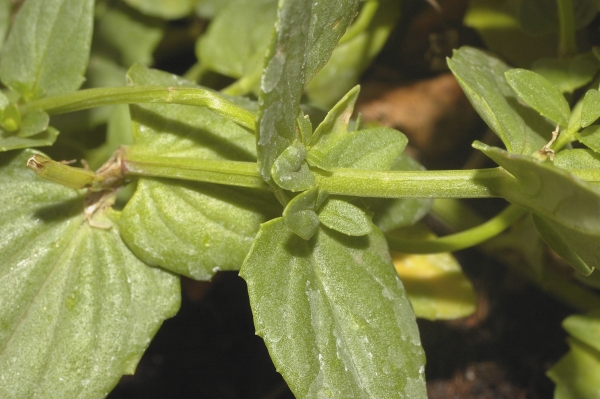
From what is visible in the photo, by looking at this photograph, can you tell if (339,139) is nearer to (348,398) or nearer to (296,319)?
(296,319)

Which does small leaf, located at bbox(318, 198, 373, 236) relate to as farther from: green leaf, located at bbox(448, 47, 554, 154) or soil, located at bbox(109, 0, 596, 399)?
soil, located at bbox(109, 0, 596, 399)

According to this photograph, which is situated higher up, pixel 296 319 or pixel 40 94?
pixel 40 94

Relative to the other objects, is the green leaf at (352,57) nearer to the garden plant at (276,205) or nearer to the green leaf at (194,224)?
the garden plant at (276,205)

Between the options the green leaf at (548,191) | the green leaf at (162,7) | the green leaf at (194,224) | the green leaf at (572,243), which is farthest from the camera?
the green leaf at (162,7)

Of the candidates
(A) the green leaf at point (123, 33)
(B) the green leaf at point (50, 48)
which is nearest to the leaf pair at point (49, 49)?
(B) the green leaf at point (50, 48)

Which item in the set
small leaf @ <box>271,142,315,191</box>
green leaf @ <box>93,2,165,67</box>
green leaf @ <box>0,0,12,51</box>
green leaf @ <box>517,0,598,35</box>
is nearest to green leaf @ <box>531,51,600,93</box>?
green leaf @ <box>517,0,598,35</box>

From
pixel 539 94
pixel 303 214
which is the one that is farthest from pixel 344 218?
pixel 539 94

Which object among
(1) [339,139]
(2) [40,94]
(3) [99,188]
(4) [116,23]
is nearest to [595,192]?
(1) [339,139]
